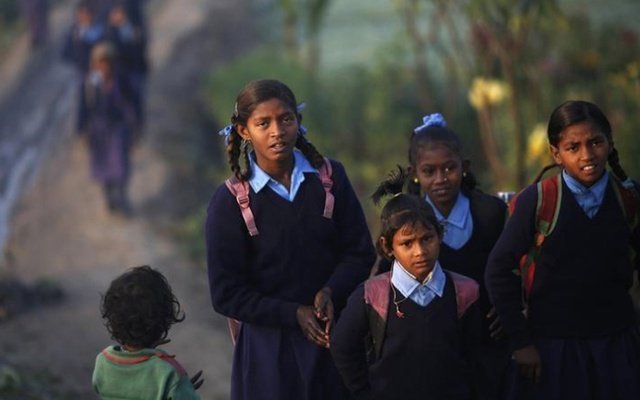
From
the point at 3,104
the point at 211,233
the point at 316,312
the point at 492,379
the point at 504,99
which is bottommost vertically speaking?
the point at 492,379

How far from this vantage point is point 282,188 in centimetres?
421

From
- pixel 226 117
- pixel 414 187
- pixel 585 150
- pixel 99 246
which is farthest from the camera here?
pixel 226 117

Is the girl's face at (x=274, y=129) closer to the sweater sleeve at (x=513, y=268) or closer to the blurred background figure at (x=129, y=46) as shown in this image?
the sweater sleeve at (x=513, y=268)

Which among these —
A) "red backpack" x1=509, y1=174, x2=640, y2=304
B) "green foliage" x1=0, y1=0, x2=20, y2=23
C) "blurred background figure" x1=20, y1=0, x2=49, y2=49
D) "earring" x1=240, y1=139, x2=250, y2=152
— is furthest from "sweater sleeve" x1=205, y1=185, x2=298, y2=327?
"green foliage" x1=0, y1=0, x2=20, y2=23

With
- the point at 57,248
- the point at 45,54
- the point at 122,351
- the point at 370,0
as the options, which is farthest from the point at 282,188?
the point at 370,0

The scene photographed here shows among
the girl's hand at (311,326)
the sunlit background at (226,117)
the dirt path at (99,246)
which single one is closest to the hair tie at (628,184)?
the girl's hand at (311,326)

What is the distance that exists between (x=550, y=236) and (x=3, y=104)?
11.0 metres

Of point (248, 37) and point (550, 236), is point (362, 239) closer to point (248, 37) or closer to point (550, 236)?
point (550, 236)

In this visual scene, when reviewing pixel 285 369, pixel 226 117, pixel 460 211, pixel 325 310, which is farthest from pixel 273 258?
pixel 226 117

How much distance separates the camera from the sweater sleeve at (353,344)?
156 inches

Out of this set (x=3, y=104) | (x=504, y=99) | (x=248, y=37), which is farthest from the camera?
(x=248, y=37)

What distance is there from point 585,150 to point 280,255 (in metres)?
1.04

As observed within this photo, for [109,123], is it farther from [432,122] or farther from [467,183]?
[467,183]

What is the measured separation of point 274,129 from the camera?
414 centimetres
